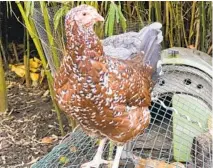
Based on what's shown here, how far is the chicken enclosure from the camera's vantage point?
8.53 feet

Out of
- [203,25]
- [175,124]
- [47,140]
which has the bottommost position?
[47,140]

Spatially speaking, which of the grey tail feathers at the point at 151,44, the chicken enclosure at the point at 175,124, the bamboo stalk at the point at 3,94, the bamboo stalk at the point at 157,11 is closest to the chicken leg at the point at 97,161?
the chicken enclosure at the point at 175,124

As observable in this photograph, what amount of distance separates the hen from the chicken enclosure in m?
0.31

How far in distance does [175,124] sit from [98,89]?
0.78m

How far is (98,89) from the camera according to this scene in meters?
2.03

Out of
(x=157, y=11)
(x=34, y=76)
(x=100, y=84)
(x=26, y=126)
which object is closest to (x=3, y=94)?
(x=26, y=126)

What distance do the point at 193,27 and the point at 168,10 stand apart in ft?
0.71

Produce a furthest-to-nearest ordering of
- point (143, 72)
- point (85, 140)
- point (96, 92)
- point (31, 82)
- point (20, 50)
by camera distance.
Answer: point (20, 50) → point (31, 82) → point (85, 140) → point (143, 72) → point (96, 92)

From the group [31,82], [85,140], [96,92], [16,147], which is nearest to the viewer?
[96,92]

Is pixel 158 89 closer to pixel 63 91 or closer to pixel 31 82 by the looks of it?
pixel 63 91

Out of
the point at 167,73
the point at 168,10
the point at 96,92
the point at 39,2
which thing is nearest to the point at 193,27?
the point at 168,10

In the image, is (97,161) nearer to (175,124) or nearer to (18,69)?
(175,124)

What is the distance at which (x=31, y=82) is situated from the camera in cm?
404

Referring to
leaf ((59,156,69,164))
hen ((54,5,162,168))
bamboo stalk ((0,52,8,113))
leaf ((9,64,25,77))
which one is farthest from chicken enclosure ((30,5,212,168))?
leaf ((9,64,25,77))
